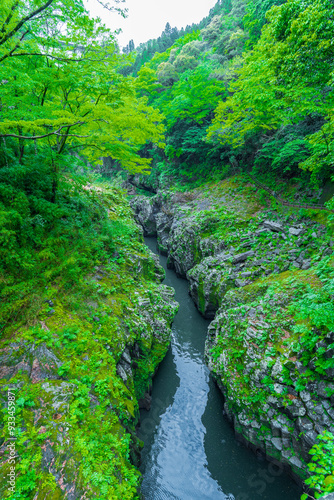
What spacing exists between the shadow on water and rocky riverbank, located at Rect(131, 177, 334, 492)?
2.18ft

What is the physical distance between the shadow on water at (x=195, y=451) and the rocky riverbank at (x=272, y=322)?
2.18 feet

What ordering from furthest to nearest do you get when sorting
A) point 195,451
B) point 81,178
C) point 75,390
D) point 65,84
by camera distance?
Answer: point 81,178
point 195,451
point 65,84
point 75,390

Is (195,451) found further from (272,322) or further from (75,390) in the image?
(75,390)

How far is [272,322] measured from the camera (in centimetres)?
680

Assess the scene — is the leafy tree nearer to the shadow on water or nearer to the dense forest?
the dense forest

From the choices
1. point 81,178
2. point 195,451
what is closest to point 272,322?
point 195,451

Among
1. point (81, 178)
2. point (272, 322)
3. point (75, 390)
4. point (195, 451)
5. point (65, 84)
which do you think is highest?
point (65, 84)

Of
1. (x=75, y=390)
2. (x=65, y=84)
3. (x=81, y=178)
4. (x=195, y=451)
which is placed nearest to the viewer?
(x=75, y=390)

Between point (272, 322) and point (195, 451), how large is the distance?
4.74 m

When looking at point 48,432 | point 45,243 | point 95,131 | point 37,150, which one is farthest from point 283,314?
point 37,150

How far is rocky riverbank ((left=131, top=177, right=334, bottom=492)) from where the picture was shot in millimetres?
5285

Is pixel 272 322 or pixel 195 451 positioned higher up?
pixel 272 322

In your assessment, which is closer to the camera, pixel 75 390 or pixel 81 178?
pixel 75 390

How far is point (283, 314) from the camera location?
6.80 meters
